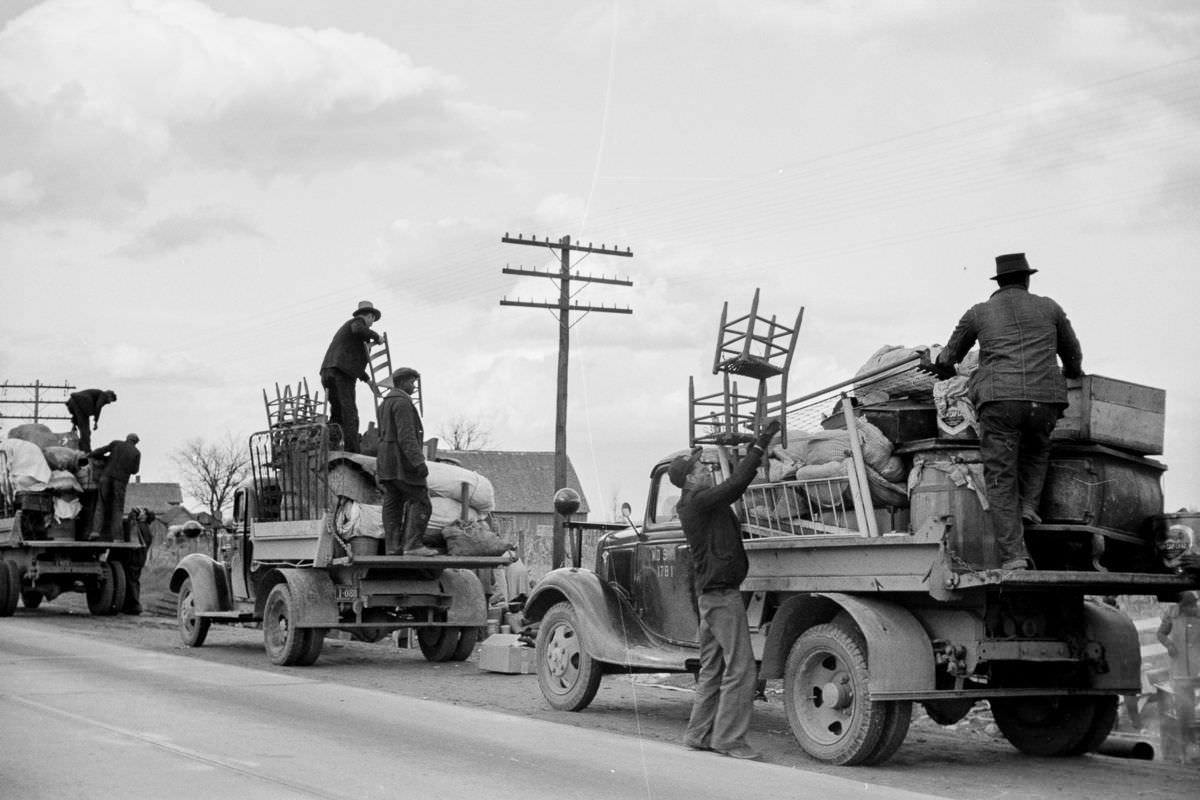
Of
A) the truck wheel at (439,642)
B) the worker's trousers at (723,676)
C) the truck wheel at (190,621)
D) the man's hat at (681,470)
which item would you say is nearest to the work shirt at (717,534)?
the worker's trousers at (723,676)

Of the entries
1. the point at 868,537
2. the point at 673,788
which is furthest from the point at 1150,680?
the point at 673,788

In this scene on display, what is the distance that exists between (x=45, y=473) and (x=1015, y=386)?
1713 cm

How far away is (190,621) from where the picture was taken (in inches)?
650

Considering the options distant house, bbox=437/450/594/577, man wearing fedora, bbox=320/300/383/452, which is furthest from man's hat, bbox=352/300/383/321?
distant house, bbox=437/450/594/577

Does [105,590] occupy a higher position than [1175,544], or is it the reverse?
[1175,544]

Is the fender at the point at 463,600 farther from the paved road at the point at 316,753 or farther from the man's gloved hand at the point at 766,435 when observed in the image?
the man's gloved hand at the point at 766,435

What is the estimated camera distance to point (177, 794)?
22.3 ft

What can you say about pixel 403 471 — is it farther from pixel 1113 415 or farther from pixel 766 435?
pixel 1113 415

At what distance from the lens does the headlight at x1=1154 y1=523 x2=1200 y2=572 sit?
A: 8.73 meters

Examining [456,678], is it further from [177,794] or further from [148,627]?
[148,627]

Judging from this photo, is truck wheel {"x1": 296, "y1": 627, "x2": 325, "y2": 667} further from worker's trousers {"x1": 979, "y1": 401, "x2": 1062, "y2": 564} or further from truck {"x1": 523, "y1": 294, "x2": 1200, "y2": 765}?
worker's trousers {"x1": 979, "y1": 401, "x2": 1062, "y2": 564}

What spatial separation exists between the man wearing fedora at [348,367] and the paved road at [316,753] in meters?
3.65

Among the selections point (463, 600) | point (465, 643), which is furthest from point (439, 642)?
point (463, 600)

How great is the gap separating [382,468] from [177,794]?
6.81 metres
